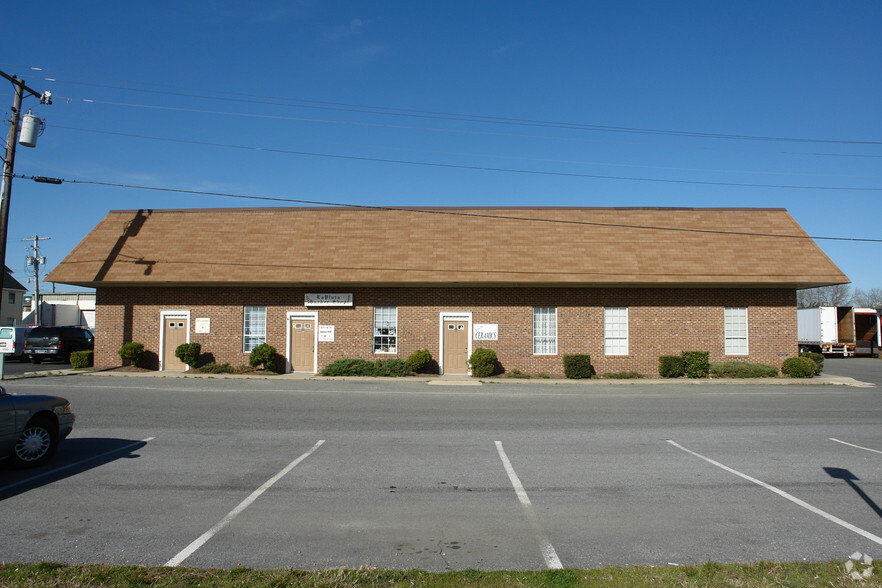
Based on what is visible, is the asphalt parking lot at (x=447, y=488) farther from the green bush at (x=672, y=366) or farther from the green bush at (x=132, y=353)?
the green bush at (x=132, y=353)

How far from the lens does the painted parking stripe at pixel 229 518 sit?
5074 mm

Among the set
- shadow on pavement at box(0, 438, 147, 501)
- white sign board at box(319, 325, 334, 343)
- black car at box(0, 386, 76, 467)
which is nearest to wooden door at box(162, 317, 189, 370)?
white sign board at box(319, 325, 334, 343)

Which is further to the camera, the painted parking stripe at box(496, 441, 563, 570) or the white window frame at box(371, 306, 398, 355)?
the white window frame at box(371, 306, 398, 355)

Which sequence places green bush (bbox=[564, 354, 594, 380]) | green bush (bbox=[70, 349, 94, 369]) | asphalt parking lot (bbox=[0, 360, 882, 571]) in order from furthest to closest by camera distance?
1. green bush (bbox=[70, 349, 94, 369])
2. green bush (bbox=[564, 354, 594, 380])
3. asphalt parking lot (bbox=[0, 360, 882, 571])

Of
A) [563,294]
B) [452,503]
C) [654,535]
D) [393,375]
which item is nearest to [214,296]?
[393,375]

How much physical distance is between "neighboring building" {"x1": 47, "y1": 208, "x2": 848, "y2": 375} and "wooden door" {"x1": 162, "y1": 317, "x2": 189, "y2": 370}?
0.14 feet

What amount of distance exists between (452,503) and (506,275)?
17.7 meters

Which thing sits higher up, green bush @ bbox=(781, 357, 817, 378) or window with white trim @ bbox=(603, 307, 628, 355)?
window with white trim @ bbox=(603, 307, 628, 355)

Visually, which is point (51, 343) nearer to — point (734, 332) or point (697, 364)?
point (697, 364)

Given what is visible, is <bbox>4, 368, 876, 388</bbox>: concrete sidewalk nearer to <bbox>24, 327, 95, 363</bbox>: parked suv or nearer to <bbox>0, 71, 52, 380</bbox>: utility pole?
<bbox>0, 71, 52, 380</bbox>: utility pole

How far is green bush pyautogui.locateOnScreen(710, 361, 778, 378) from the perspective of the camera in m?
23.7

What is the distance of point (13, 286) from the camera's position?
228ft

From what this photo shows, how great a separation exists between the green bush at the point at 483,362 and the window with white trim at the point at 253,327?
8.75m

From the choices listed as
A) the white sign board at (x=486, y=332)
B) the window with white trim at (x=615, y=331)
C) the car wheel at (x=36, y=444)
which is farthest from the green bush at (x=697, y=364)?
the car wheel at (x=36, y=444)
